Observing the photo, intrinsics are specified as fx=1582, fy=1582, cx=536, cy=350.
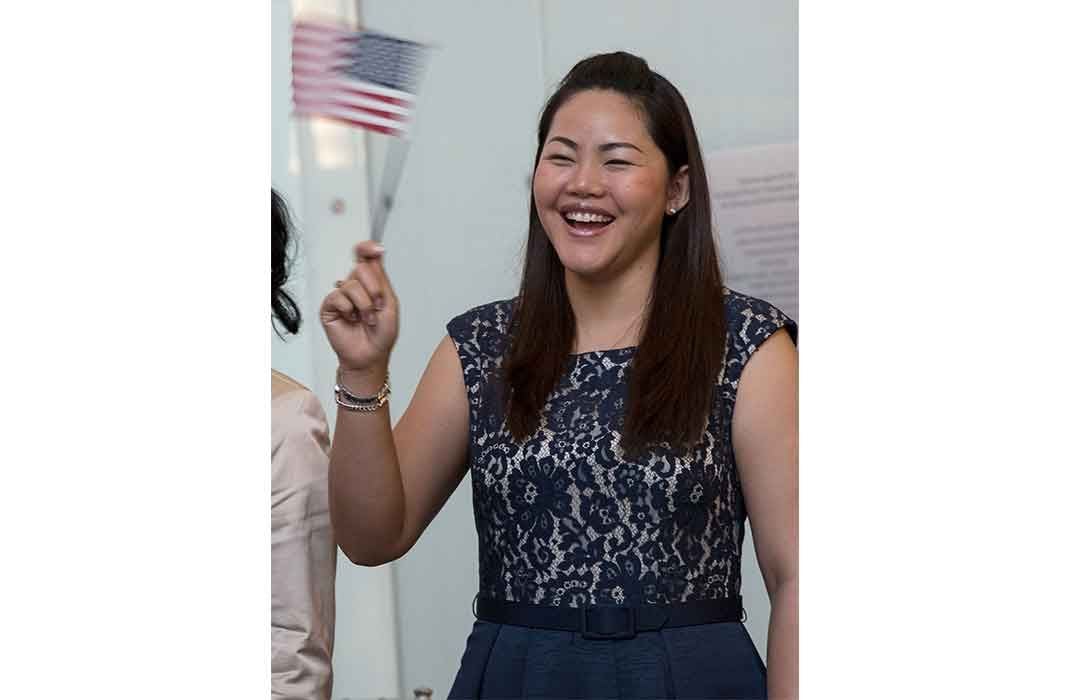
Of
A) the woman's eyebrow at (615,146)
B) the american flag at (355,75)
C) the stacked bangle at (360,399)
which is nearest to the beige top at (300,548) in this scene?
the stacked bangle at (360,399)

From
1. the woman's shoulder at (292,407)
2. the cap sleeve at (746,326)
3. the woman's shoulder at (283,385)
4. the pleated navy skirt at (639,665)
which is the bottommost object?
the pleated navy skirt at (639,665)

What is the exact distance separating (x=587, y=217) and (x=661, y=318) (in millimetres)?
145

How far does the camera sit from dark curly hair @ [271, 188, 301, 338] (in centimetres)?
189

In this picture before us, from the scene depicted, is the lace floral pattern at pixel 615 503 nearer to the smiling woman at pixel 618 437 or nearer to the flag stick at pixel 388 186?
the smiling woman at pixel 618 437

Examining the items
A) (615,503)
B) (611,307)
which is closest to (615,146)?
(611,307)

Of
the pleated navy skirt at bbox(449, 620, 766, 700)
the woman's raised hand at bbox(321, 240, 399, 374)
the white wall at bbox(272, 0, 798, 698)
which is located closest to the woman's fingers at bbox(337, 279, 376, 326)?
the woman's raised hand at bbox(321, 240, 399, 374)

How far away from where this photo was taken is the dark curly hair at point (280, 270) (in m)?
1.89

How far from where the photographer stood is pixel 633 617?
178 cm

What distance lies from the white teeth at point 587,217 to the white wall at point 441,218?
10 cm

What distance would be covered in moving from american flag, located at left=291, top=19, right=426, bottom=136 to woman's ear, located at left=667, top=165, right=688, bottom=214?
33 centimetres

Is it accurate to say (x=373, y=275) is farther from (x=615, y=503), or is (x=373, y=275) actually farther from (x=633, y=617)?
(x=633, y=617)

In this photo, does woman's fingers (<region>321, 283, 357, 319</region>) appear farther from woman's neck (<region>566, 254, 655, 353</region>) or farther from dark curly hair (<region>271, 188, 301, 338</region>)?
woman's neck (<region>566, 254, 655, 353</region>)
